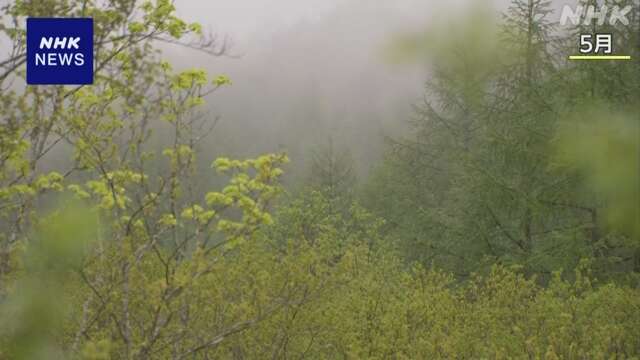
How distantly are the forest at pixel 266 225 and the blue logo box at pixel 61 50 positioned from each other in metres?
0.08

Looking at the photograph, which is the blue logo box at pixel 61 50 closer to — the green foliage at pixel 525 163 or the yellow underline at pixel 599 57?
the green foliage at pixel 525 163

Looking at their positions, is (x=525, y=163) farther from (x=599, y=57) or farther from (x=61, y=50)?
(x=61, y=50)

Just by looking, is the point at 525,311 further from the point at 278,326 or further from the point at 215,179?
the point at 215,179

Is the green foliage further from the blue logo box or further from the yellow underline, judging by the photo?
the blue logo box

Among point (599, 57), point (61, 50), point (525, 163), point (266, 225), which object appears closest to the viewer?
point (61, 50)

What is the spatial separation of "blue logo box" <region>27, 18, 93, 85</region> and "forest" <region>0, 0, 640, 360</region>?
0.25ft

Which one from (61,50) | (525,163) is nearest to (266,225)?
(61,50)

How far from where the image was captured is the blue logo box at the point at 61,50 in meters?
5.29

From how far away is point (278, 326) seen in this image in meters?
7.23

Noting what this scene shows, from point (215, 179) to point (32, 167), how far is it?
58873 millimetres

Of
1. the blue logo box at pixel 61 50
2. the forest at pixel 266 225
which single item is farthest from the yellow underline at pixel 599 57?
the blue logo box at pixel 61 50

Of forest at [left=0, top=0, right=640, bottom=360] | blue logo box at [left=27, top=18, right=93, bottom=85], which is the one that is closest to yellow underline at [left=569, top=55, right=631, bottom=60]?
forest at [left=0, top=0, right=640, bottom=360]

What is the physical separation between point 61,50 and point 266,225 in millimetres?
2752

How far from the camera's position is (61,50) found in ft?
18.7
